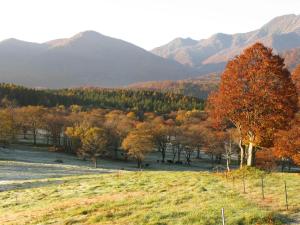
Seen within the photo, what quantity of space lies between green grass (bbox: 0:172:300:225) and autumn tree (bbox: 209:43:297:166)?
640 cm

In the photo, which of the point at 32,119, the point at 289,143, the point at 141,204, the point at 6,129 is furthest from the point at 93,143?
the point at 141,204

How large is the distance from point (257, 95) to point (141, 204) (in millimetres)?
19542

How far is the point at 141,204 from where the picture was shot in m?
28.3

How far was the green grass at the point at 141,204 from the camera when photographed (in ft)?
76.7

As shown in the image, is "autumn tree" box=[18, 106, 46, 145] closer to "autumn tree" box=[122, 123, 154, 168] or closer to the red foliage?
"autumn tree" box=[122, 123, 154, 168]

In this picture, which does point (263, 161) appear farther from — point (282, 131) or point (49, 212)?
point (49, 212)

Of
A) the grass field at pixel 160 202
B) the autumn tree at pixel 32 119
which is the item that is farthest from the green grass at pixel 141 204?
the autumn tree at pixel 32 119

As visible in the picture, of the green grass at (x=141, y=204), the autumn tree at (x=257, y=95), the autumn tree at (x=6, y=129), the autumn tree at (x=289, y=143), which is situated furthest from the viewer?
the autumn tree at (x=6, y=129)

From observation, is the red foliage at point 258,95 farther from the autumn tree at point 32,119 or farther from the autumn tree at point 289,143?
the autumn tree at point 32,119

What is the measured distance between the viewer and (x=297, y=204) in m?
25.6

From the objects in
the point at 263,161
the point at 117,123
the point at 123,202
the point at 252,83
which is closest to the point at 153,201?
the point at 123,202

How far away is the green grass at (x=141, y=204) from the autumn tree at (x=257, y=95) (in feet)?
21.0

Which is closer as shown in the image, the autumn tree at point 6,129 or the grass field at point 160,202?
the grass field at point 160,202

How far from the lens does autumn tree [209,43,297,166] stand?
Answer: 40875 mm
